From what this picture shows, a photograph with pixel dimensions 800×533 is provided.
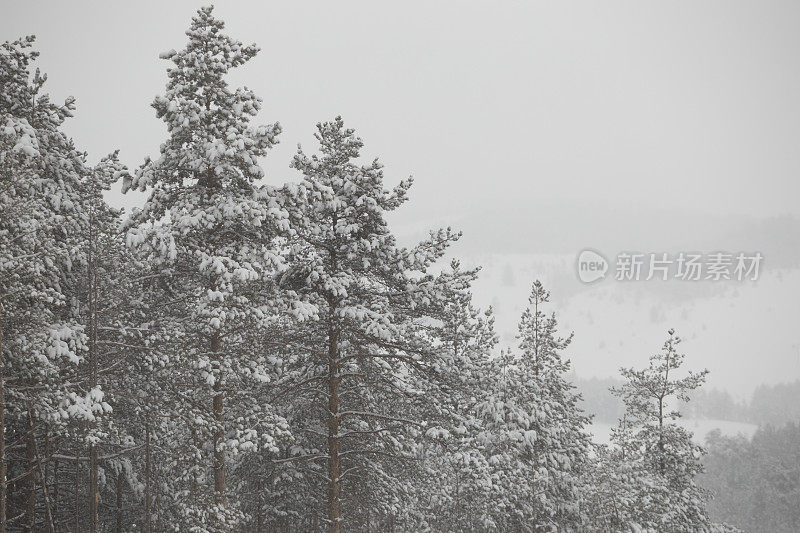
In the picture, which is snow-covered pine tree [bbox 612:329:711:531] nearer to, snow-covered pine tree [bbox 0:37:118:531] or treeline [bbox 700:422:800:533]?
snow-covered pine tree [bbox 0:37:118:531]

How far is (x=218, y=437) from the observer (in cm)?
1165

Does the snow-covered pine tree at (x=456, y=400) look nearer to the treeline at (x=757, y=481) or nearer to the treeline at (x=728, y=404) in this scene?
the treeline at (x=757, y=481)

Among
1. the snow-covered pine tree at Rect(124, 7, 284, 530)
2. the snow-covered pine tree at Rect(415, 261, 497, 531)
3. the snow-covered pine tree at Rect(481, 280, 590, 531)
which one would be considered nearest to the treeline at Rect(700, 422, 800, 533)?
the snow-covered pine tree at Rect(481, 280, 590, 531)

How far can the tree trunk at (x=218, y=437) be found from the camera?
1126 centimetres

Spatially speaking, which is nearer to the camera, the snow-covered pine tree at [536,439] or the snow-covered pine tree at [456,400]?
the snow-covered pine tree at [456,400]

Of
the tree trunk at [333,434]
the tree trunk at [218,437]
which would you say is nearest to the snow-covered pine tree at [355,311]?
the tree trunk at [333,434]

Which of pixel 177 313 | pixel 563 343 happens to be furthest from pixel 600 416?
pixel 177 313

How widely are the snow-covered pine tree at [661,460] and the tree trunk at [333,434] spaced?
921 cm

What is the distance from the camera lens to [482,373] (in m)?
14.1

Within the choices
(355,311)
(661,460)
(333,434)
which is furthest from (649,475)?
(355,311)

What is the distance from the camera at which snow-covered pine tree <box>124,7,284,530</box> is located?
10797mm

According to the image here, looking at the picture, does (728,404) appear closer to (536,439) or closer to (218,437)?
(536,439)

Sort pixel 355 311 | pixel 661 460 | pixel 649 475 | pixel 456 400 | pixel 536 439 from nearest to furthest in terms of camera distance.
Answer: pixel 355 311 → pixel 456 400 → pixel 536 439 → pixel 649 475 → pixel 661 460

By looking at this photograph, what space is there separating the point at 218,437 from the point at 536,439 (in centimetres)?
1037
